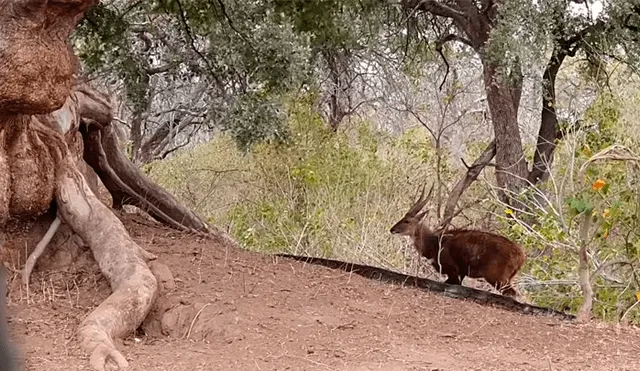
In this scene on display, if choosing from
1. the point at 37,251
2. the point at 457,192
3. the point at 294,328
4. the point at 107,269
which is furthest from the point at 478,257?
the point at 37,251

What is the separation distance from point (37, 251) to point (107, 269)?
660 mm

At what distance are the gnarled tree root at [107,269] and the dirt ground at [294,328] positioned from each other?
0.11 metres

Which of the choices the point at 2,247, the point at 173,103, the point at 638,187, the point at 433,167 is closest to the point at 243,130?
Answer: the point at 2,247

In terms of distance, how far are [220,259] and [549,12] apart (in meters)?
3.91

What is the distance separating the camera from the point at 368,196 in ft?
42.8

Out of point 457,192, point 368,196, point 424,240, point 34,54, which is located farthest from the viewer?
point 368,196

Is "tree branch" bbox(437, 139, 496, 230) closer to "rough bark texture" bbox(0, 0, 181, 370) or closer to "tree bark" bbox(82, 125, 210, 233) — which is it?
"tree bark" bbox(82, 125, 210, 233)

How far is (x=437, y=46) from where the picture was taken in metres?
14.5

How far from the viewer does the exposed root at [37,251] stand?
6.37 meters

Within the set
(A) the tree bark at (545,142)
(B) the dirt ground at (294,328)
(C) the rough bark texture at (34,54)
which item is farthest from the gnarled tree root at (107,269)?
(A) the tree bark at (545,142)

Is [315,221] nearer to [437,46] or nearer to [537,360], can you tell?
[437,46]

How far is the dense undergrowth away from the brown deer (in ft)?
1.02

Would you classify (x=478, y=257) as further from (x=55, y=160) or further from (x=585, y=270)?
(x=55, y=160)

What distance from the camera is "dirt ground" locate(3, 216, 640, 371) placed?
505cm
